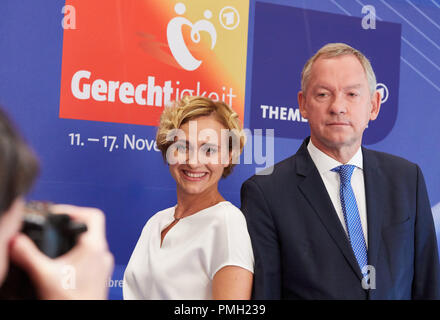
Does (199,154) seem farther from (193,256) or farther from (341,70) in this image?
(341,70)

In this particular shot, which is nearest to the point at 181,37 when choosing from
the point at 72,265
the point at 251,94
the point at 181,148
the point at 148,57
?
the point at 148,57

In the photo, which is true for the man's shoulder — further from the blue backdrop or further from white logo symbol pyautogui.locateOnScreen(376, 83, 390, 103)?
white logo symbol pyautogui.locateOnScreen(376, 83, 390, 103)

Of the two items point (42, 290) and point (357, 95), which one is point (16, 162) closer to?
point (42, 290)

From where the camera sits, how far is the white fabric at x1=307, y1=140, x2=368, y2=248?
2348 millimetres

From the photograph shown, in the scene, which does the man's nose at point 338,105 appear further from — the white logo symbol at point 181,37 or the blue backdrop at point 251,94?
the white logo symbol at point 181,37

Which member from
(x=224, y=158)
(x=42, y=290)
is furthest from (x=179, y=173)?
(x=42, y=290)

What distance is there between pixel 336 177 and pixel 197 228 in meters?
0.67

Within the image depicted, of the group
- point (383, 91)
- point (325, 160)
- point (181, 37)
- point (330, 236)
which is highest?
point (181, 37)

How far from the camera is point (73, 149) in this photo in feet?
8.51

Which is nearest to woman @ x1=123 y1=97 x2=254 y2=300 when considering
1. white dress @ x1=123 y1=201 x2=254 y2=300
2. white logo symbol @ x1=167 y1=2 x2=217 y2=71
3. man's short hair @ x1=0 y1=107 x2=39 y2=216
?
white dress @ x1=123 y1=201 x2=254 y2=300

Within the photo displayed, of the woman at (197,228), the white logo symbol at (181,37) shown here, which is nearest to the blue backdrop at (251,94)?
the white logo symbol at (181,37)

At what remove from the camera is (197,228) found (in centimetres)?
215

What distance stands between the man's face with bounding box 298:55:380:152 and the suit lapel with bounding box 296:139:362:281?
4.8 inches

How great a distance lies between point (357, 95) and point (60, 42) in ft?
4.53
